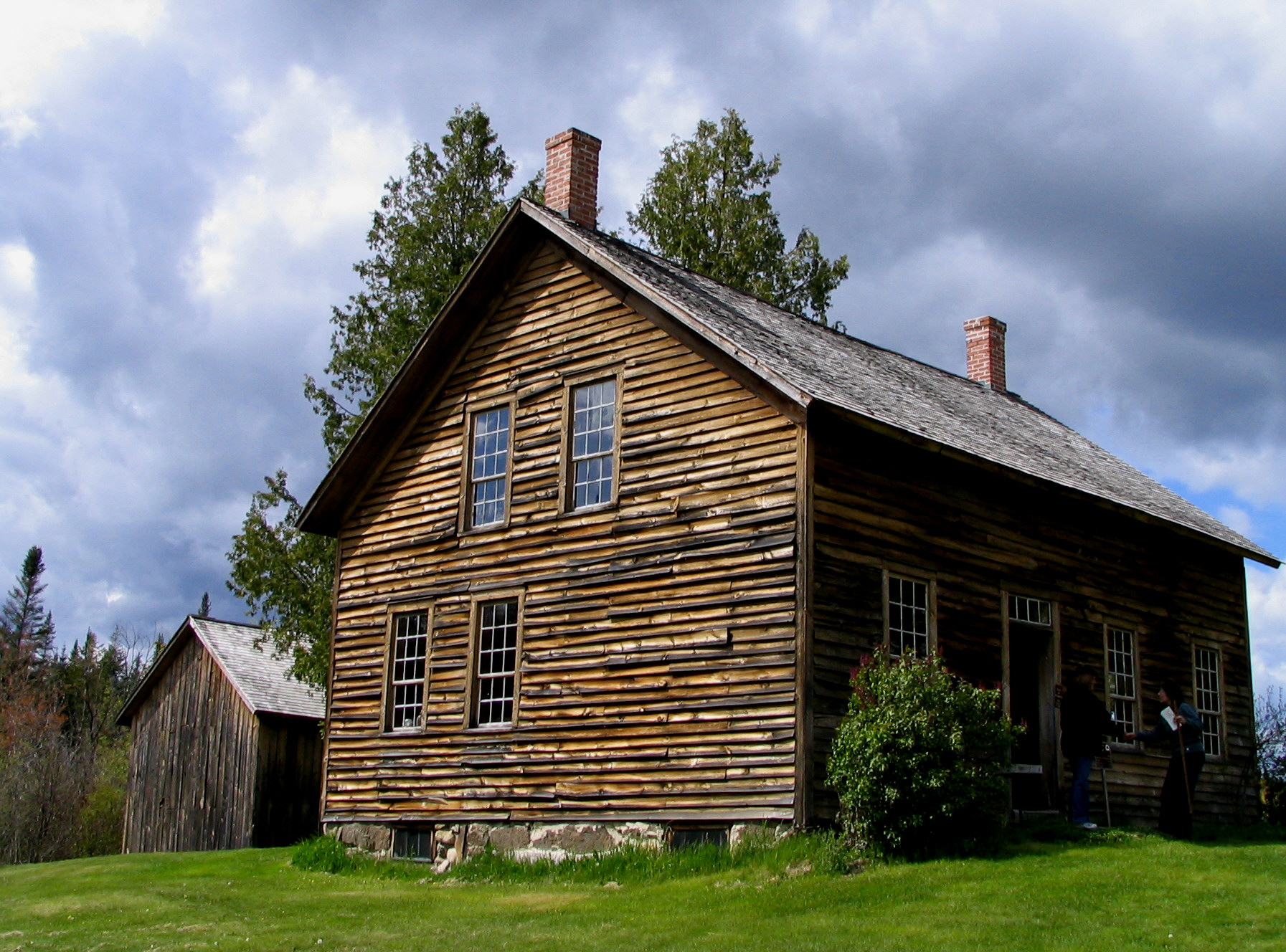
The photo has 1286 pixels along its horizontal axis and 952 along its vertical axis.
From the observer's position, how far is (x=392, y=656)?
65.3 feet

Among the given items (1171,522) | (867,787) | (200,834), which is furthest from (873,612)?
(200,834)

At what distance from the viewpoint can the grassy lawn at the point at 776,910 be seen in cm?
1082

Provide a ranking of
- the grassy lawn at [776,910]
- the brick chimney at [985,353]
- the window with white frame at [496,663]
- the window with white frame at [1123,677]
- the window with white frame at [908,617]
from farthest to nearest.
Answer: the brick chimney at [985,353] → the window with white frame at [1123,677] → the window with white frame at [496,663] → the window with white frame at [908,617] → the grassy lawn at [776,910]

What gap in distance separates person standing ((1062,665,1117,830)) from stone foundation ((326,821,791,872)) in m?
4.18

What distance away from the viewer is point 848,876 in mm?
13289

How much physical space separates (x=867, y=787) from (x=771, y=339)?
625 cm

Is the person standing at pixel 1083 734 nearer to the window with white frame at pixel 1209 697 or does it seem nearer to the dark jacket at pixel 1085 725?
the dark jacket at pixel 1085 725

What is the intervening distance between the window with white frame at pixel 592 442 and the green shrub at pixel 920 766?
4.77 meters

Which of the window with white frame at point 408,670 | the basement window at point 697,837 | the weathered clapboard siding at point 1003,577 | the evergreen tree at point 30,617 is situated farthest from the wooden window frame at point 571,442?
the evergreen tree at point 30,617

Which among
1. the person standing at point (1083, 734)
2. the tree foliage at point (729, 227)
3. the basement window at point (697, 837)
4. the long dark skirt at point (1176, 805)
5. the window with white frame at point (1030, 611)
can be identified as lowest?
the basement window at point (697, 837)

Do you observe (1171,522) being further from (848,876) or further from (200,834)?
(200,834)

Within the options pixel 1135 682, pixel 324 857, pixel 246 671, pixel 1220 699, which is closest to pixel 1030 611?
pixel 1135 682

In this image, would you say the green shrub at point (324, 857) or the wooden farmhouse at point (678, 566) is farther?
the green shrub at point (324, 857)

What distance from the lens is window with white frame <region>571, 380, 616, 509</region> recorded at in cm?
1766
